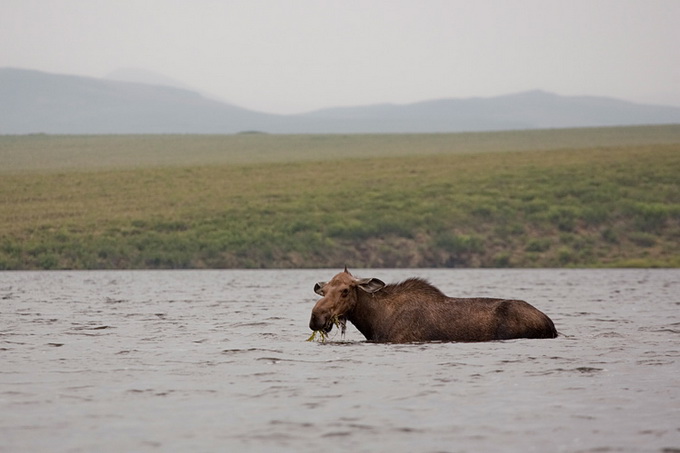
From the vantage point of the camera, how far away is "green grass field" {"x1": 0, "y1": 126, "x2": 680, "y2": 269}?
2317 inches

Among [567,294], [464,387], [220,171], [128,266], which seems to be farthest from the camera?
[220,171]

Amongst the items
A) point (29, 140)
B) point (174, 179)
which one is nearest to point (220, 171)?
point (174, 179)

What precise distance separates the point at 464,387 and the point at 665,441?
13.0 feet

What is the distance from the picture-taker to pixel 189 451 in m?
10.4

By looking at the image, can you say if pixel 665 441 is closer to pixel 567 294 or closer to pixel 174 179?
pixel 567 294

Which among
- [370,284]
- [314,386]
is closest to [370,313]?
[370,284]

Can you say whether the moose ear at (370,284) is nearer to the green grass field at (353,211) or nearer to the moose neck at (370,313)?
the moose neck at (370,313)

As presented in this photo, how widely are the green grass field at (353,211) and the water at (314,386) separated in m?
30.8

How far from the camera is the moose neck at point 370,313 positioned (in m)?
20.2

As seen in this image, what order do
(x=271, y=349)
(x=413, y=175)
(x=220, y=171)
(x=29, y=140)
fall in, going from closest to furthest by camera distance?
(x=271, y=349) → (x=413, y=175) → (x=220, y=171) → (x=29, y=140)

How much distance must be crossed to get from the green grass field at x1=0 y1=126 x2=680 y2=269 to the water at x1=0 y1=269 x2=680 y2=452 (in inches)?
1214

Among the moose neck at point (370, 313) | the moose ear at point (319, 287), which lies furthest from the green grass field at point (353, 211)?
the moose ear at point (319, 287)

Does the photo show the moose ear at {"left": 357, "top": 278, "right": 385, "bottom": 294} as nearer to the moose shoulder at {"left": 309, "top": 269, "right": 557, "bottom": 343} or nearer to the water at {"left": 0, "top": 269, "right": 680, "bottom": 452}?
the moose shoulder at {"left": 309, "top": 269, "right": 557, "bottom": 343}

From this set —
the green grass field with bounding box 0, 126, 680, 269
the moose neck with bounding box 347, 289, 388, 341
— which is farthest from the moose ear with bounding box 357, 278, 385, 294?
the green grass field with bounding box 0, 126, 680, 269
